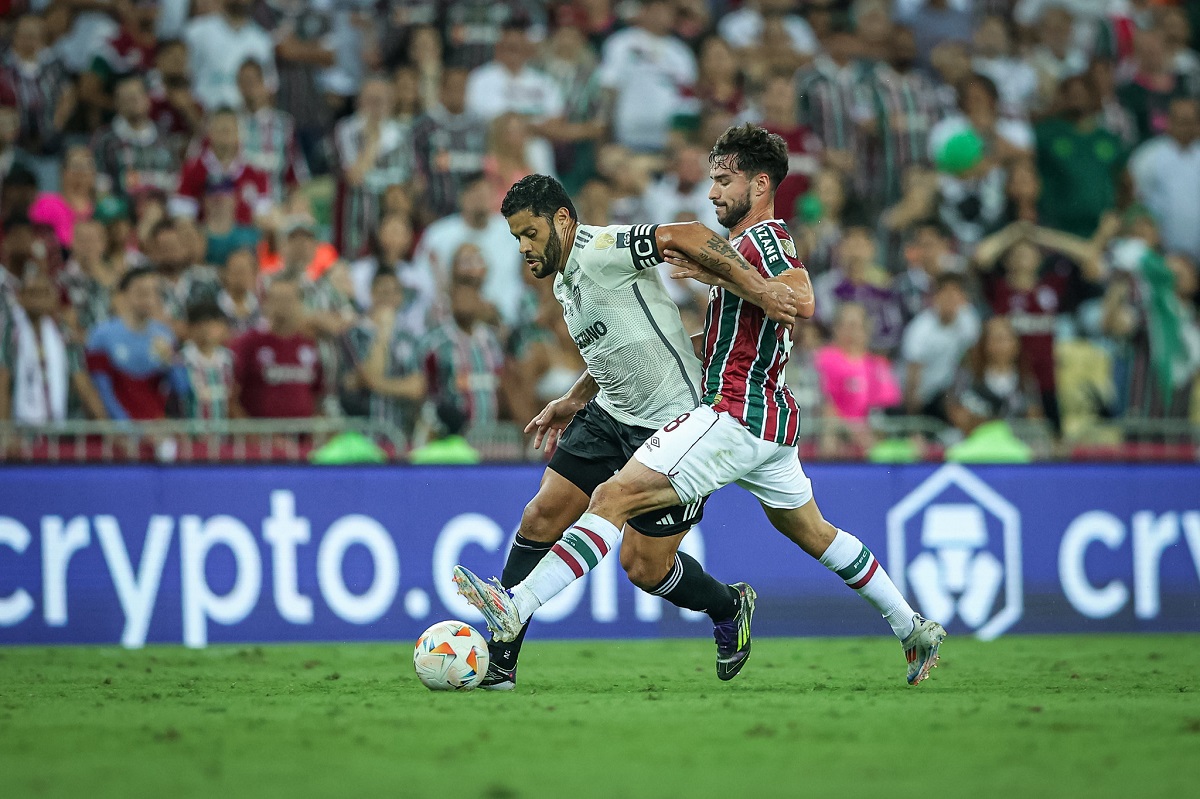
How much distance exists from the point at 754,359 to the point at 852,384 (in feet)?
19.4

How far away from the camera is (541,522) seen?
8148 millimetres

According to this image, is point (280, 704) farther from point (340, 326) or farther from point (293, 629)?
point (340, 326)

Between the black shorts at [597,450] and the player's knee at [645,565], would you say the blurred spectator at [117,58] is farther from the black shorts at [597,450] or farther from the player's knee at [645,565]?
the player's knee at [645,565]

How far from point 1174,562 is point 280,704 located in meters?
7.23

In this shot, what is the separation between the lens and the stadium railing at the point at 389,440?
1174 centimetres

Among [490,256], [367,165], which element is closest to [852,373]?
[490,256]

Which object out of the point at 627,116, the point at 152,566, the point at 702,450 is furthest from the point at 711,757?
the point at 627,116

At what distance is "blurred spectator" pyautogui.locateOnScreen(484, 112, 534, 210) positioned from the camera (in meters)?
15.1

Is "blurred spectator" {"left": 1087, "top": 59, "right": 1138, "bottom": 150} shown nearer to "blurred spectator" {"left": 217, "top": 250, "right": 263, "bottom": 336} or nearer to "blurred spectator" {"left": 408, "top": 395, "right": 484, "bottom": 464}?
Answer: "blurred spectator" {"left": 408, "top": 395, "right": 484, "bottom": 464}

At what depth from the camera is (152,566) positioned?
11.2 meters

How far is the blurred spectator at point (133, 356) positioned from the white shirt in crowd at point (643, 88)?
545 cm

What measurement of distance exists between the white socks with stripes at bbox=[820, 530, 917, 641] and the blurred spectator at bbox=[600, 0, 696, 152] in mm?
8734

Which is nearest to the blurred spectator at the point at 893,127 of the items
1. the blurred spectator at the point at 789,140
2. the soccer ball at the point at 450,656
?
the blurred spectator at the point at 789,140

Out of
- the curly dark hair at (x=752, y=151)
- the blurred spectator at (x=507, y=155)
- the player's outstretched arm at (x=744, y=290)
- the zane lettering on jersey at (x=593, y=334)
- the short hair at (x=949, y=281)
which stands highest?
the blurred spectator at (x=507, y=155)
